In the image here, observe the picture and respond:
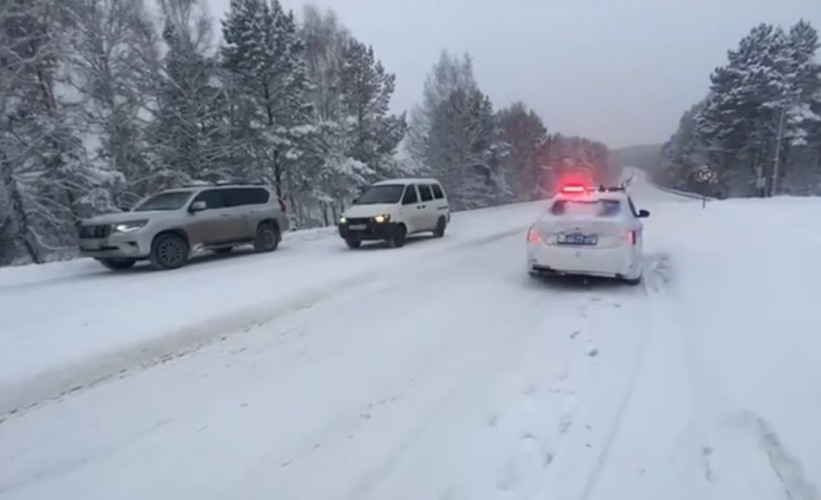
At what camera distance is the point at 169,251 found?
10406mm

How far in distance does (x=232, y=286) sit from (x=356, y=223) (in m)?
4.96

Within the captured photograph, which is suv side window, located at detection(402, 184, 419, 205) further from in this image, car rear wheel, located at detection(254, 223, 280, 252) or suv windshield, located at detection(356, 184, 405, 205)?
car rear wheel, located at detection(254, 223, 280, 252)

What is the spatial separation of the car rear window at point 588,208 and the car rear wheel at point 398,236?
5.34 metres

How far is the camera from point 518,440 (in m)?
3.38

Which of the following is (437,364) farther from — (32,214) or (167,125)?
(167,125)

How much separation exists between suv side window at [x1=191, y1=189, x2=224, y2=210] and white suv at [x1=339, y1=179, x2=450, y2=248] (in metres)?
3.16

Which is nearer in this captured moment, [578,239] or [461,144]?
[578,239]

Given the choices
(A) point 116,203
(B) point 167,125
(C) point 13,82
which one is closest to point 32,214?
(A) point 116,203

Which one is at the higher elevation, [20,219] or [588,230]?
[20,219]

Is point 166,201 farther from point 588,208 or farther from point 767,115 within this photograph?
point 767,115

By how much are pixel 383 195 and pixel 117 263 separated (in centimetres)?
691

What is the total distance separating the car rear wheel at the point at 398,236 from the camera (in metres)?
12.8

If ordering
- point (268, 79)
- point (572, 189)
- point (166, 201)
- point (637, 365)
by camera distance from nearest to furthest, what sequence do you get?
point (637, 365)
point (572, 189)
point (166, 201)
point (268, 79)

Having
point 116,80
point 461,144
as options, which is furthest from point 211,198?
point 461,144
